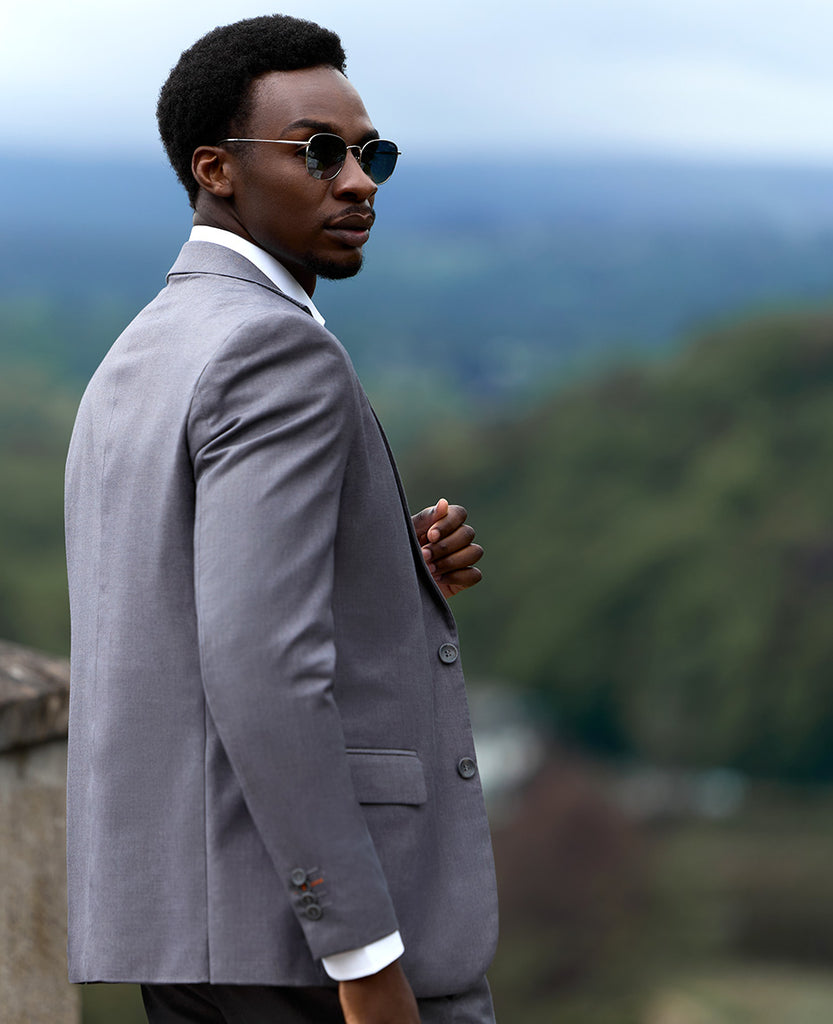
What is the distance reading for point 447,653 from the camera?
1846 mm

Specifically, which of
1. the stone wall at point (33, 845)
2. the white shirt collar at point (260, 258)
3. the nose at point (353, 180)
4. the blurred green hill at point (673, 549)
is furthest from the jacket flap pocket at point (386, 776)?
the blurred green hill at point (673, 549)

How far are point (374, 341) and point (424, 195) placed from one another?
22172 mm

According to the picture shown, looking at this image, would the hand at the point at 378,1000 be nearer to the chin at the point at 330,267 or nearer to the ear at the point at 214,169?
the chin at the point at 330,267

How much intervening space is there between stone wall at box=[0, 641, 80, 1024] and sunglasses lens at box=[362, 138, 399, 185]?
41.6 inches

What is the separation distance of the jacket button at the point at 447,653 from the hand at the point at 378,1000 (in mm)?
370

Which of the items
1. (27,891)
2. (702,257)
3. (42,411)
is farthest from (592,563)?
(27,891)

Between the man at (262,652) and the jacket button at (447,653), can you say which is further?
the jacket button at (447,653)

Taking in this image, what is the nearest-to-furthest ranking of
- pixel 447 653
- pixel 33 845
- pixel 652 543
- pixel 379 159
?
1. pixel 447 653
2. pixel 379 159
3. pixel 33 845
4. pixel 652 543

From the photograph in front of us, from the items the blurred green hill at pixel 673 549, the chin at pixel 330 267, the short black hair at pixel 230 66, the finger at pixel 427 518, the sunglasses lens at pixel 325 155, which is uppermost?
the short black hair at pixel 230 66

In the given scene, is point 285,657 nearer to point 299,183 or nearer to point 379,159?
point 299,183

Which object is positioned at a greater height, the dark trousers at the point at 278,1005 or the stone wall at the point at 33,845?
the dark trousers at the point at 278,1005

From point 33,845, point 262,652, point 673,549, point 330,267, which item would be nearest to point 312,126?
point 330,267

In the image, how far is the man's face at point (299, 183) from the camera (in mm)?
1885

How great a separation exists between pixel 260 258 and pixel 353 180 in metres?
0.14
